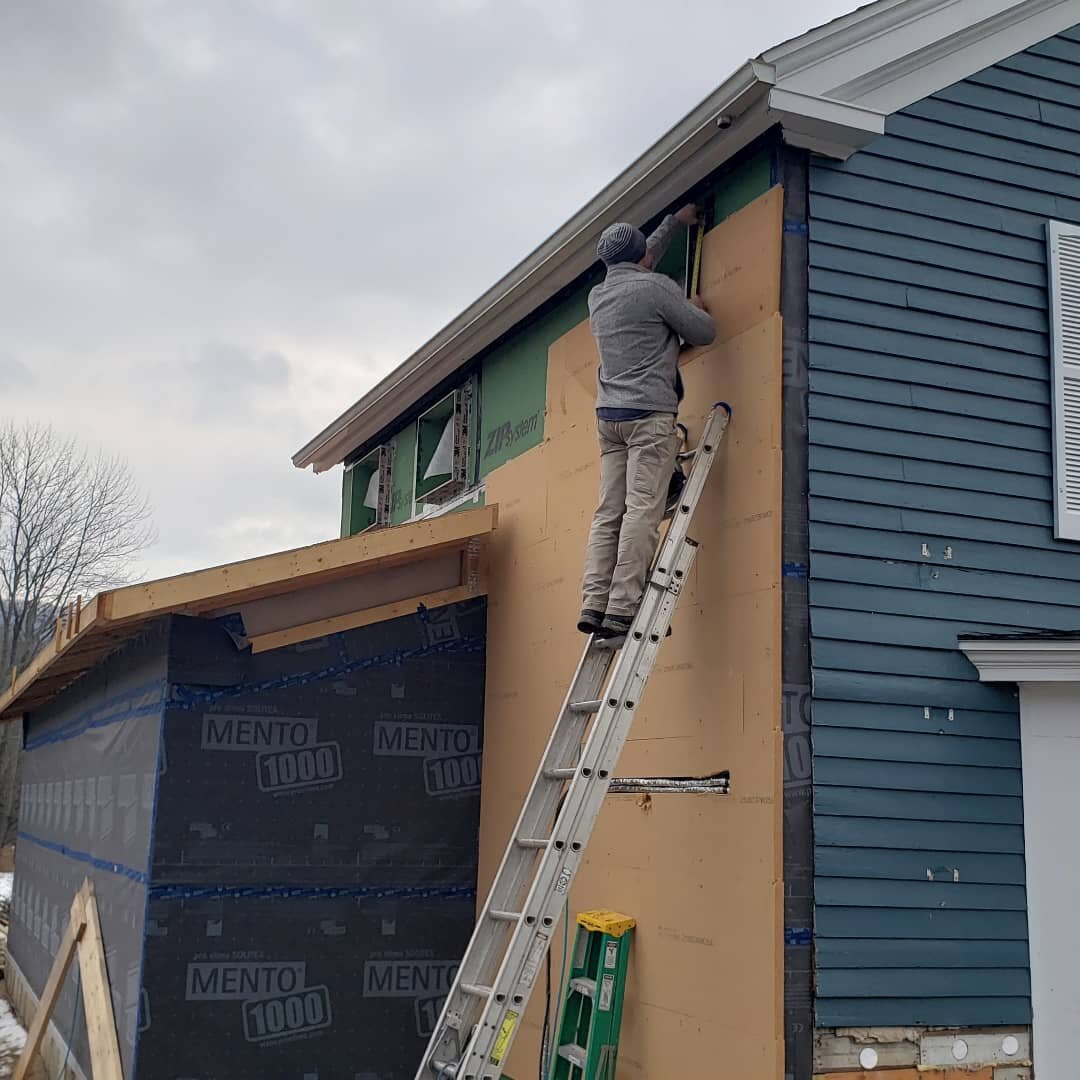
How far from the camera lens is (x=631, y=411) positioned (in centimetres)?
520

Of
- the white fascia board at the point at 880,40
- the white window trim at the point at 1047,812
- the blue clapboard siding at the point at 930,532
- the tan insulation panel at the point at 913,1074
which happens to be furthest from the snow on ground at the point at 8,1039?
the white fascia board at the point at 880,40

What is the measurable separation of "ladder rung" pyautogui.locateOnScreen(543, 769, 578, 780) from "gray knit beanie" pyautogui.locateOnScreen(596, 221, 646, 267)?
7.52ft

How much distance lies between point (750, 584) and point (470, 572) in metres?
2.81

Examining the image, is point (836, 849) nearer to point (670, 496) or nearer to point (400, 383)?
point (670, 496)

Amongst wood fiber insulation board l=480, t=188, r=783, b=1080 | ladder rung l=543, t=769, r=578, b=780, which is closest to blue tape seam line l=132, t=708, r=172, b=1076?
wood fiber insulation board l=480, t=188, r=783, b=1080

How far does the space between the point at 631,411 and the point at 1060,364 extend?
208 centimetres

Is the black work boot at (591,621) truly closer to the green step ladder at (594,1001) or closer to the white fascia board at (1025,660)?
the green step ladder at (594,1001)

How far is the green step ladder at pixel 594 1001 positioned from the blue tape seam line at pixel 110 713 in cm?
263

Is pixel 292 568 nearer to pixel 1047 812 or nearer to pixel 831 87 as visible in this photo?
pixel 831 87

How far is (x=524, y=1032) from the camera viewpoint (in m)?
6.43

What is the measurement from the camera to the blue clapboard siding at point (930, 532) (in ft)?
15.7

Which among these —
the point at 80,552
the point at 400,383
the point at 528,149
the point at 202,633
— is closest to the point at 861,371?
the point at 202,633

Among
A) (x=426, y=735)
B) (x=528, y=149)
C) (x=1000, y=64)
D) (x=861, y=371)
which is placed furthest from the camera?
(x=528, y=149)

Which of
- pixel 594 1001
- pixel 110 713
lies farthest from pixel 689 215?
pixel 110 713
